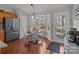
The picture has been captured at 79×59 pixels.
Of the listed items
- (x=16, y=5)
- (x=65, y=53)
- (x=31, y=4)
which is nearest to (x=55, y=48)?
(x=65, y=53)

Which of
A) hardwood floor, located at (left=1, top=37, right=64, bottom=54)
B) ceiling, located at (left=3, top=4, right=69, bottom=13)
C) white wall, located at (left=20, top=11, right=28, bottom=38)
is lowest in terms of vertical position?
hardwood floor, located at (left=1, top=37, right=64, bottom=54)

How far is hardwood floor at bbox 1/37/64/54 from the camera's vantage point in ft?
6.32

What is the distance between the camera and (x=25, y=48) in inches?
78.5

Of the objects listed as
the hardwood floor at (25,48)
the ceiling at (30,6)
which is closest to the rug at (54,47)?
the hardwood floor at (25,48)

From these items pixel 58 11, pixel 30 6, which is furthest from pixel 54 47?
pixel 30 6

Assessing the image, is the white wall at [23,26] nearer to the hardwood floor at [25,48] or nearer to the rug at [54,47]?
the hardwood floor at [25,48]

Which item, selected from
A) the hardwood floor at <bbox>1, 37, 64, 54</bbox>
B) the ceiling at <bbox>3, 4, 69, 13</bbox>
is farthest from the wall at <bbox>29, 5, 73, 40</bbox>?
the hardwood floor at <bbox>1, 37, 64, 54</bbox>

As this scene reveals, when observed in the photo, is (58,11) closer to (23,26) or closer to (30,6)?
(30,6)

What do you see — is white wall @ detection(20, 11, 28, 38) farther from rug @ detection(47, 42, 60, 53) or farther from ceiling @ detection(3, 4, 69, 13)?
rug @ detection(47, 42, 60, 53)

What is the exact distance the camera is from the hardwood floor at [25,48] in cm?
193

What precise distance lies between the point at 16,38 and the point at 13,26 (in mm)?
266

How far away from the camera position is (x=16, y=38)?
211 cm
